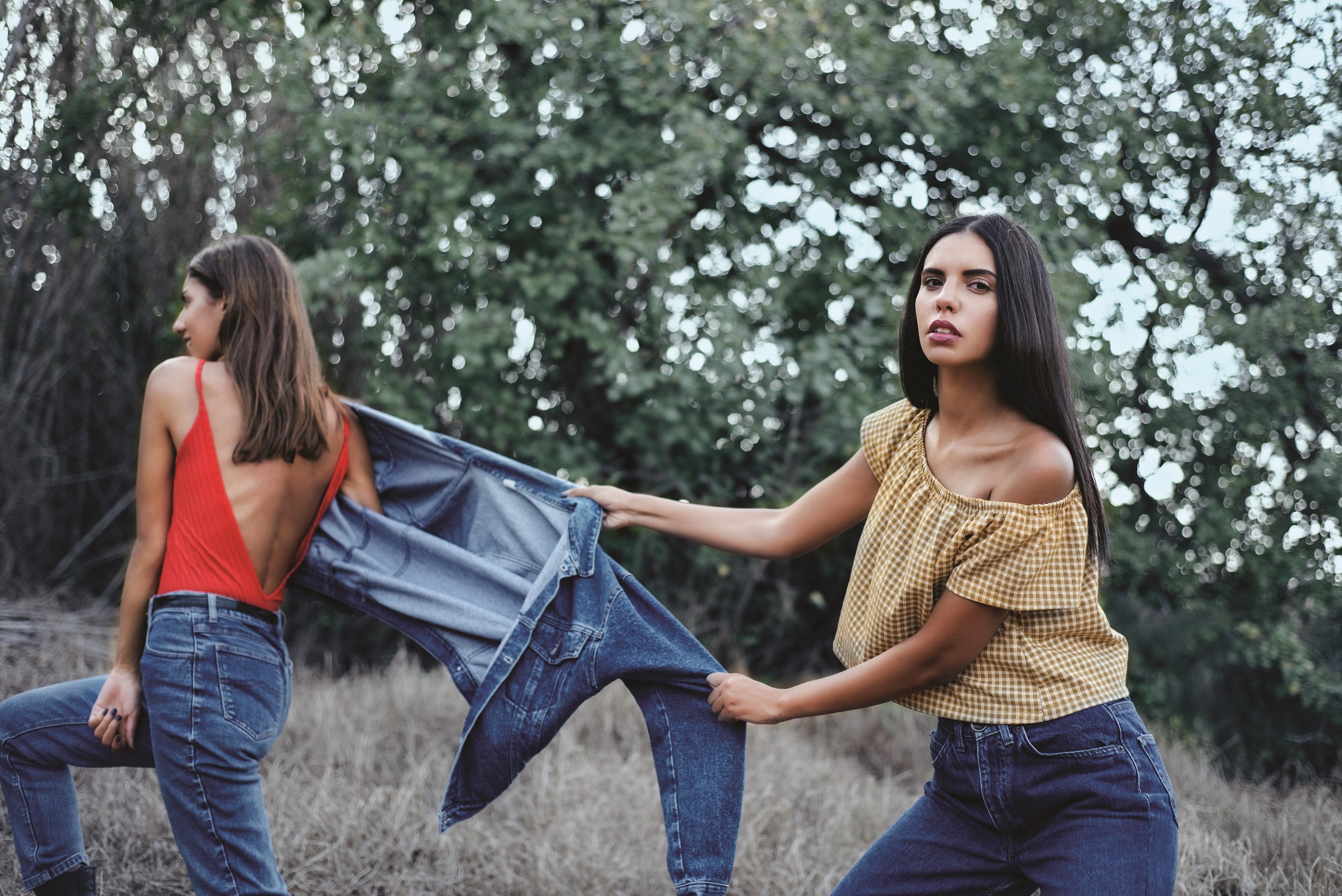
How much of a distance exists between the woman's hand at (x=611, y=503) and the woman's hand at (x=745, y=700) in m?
0.53

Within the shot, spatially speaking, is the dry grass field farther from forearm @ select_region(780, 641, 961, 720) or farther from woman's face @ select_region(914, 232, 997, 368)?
woman's face @ select_region(914, 232, 997, 368)

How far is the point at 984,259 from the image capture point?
2086mm

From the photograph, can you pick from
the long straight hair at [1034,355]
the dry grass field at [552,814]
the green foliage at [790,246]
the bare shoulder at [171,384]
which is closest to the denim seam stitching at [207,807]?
the bare shoulder at [171,384]

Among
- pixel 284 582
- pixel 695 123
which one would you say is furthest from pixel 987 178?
pixel 284 582

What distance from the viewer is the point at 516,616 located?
281 cm

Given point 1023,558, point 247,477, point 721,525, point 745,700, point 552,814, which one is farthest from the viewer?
point 552,814

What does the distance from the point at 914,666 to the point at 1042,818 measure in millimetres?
387

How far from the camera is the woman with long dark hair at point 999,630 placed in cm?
196

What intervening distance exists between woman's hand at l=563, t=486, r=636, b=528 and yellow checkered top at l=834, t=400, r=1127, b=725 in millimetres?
797

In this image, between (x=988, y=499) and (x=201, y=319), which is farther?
(x=201, y=319)

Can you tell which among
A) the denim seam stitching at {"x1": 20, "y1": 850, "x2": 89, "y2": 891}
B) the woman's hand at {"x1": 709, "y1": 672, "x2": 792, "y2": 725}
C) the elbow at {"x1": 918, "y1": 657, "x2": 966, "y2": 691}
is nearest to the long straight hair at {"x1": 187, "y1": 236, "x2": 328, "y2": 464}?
the denim seam stitching at {"x1": 20, "y1": 850, "x2": 89, "y2": 891}

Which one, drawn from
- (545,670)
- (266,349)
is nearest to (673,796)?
(545,670)

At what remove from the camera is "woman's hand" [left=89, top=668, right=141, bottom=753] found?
2494mm

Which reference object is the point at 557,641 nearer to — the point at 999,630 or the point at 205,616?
the point at 205,616
